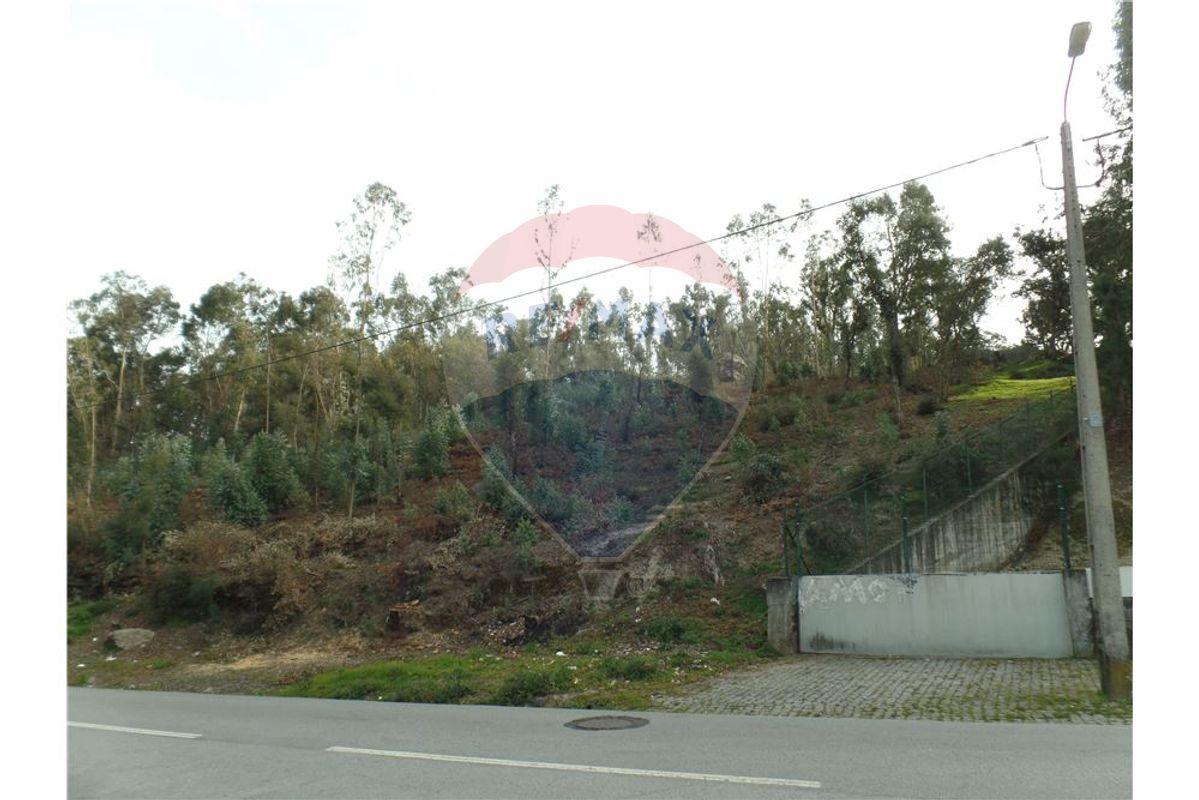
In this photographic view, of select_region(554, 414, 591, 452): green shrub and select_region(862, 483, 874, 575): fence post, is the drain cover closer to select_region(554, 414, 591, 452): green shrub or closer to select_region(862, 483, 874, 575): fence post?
select_region(554, 414, 591, 452): green shrub

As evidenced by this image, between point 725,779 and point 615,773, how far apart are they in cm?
85

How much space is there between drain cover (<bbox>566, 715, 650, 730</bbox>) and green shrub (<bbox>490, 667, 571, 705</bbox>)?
2190mm

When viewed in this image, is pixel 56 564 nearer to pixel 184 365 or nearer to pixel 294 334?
pixel 294 334

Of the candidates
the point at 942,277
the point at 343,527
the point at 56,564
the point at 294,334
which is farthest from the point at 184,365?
the point at 56,564

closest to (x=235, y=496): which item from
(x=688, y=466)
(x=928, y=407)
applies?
(x=688, y=466)

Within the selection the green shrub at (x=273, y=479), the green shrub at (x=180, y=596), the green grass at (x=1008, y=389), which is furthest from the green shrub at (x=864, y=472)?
the green shrub at (x=273, y=479)

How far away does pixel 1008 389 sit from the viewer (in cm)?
2897

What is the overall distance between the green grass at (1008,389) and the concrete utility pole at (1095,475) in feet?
54.5

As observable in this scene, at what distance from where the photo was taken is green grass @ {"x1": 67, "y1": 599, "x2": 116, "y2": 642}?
2267 cm

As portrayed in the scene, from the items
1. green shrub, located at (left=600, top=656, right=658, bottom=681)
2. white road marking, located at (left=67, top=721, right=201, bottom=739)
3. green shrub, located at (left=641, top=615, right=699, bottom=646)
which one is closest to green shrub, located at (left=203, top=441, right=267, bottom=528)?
green shrub, located at (left=641, top=615, right=699, bottom=646)

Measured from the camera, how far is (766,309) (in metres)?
31.5

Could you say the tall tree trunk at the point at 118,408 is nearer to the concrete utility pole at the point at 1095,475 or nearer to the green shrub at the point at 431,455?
the green shrub at the point at 431,455

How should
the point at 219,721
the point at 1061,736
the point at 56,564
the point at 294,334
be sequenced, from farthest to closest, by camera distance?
the point at 294,334 < the point at 219,721 < the point at 1061,736 < the point at 56,564

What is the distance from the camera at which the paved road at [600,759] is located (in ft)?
18.9
